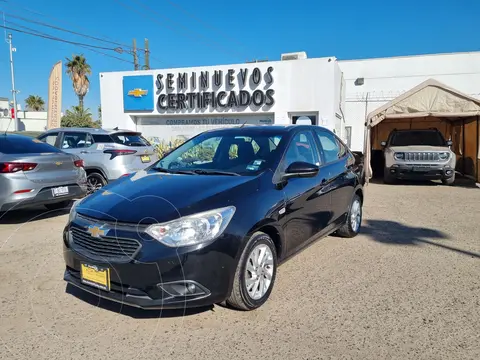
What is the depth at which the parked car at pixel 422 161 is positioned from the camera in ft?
36.0

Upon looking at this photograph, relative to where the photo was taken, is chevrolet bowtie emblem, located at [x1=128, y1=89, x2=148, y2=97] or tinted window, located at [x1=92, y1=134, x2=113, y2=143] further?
chevrolet bowtie emblem, located at [x1=128, y1=89, x2=148, y2=97]

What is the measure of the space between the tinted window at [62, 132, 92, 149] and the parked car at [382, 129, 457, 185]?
8.61 meters

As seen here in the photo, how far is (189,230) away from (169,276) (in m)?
0.36

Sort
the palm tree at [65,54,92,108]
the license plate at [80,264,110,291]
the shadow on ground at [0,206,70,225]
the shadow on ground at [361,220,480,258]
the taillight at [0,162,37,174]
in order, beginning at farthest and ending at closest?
1. the palm tree at [65,54,92,108]
2. the shadow on ground at [0,206,70,225]
3. the taillight at [0,162,37,174]
4. the shadow on ground at [361,220,480,258]
5. the license plate at [80,264,110,291]

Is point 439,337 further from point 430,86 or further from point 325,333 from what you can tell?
point 430,86

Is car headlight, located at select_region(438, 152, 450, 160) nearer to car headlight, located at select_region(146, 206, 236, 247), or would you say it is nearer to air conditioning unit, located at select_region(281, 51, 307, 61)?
air conditioning unit, located at select_region(281, 51, 307, 61)

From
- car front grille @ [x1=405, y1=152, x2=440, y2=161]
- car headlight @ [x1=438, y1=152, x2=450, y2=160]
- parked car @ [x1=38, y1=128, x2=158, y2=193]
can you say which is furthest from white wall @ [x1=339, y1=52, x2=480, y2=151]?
parked car @ [x1=38, y1=128, x2=158, y2=193]

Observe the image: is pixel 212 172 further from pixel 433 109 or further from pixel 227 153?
pixel 433 109

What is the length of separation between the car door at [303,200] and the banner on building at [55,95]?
14.1 meters

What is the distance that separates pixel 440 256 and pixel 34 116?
53434 mm

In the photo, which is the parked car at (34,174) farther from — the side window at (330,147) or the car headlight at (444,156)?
the car headlight at (444,156)

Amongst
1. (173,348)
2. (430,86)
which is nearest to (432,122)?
(430,86)

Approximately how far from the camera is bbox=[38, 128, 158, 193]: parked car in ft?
27.1

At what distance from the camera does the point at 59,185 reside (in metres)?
6.48
